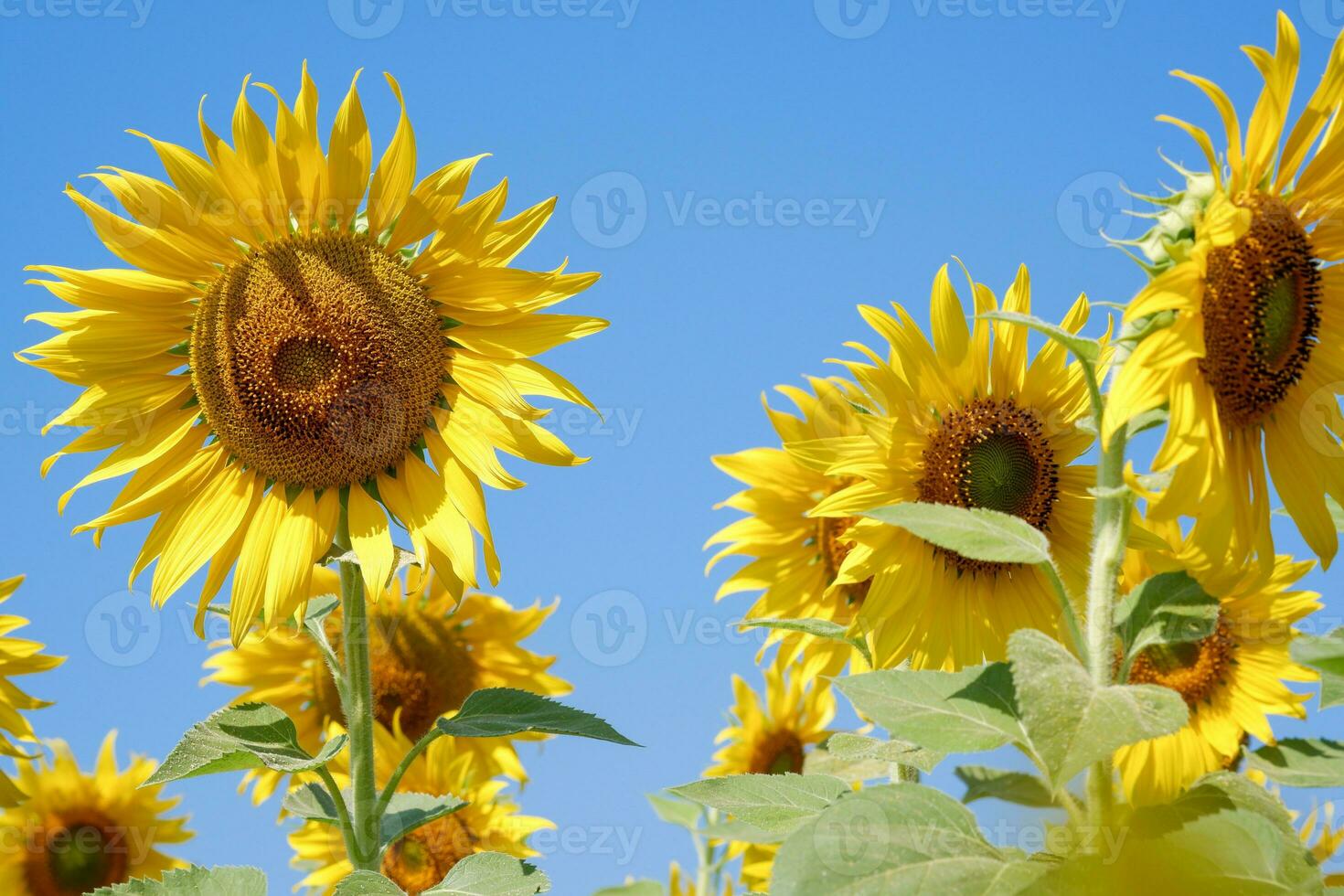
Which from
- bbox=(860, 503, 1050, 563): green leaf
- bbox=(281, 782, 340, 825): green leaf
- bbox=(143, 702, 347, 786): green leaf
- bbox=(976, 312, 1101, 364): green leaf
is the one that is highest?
bbox=(976, 312, 1101, 364): green leaf

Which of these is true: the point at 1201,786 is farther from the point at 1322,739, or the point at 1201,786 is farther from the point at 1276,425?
the point at 1276,425

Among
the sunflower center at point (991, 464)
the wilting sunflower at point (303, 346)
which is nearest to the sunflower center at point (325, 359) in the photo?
the wilting sunflower at point (303, 346)

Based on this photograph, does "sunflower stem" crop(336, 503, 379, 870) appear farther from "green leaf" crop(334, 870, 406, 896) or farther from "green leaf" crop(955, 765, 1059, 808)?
"green leaf" crop(955, 765, 1059, 808)

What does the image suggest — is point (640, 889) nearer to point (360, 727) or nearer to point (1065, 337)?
point (360, 727)

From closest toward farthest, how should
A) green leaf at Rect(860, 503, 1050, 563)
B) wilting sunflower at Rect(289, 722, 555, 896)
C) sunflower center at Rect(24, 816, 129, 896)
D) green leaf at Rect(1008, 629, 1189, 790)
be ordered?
green leaf at Rect(1008, 629, 1189, 790), green leaf at Rect(860, 503, 1050, 563), wilting sunflower at Rect(289, 722, 555, 896), sunflower center at Rect(24, 816, 129, 896)

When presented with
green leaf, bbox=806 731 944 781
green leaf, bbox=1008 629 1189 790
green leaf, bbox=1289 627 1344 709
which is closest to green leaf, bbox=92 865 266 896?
green leaf, bbox=806 731 944 781

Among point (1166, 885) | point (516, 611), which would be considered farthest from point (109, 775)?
point (1166, 885)
